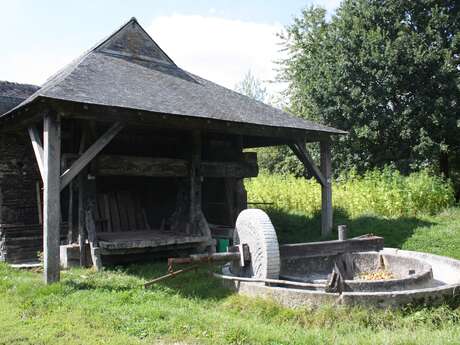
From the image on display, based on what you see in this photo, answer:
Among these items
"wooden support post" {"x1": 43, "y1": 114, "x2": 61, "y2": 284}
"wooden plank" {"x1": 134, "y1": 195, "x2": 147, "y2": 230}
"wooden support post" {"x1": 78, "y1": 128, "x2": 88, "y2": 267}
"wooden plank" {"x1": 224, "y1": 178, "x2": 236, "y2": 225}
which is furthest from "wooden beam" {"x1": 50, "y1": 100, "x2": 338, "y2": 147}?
"wooden plank" {"x1": 134, "y1": 195, "x2": 147, "y2": 230}

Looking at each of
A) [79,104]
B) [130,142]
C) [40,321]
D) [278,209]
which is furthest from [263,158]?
[40,321]

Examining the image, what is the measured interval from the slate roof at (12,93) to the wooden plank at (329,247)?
7.03m

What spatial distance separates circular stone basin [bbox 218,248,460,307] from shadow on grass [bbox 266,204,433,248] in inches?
107

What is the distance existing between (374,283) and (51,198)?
453 cm

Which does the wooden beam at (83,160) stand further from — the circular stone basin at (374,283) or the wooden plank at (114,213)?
the wooden plank at (114,213)

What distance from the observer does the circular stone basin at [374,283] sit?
16.4ft

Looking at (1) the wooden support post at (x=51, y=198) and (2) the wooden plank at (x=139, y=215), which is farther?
(2) the wooden plank at (x=139, y=215)

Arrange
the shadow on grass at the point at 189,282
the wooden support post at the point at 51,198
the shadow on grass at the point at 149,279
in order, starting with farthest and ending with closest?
the wooden support post at the point at 51,198, the shadow on grass at the point at 149,279, the shadow on grass at the point at 189,282

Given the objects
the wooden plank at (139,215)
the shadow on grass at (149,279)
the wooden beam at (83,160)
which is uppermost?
the wooden beam at (83,160)

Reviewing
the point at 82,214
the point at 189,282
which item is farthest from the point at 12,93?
the point at 189,282

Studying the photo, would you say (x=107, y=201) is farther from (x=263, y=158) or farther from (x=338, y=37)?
(x=263, y=158)

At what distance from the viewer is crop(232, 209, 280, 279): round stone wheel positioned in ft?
19.0

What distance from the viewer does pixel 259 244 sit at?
5.97 meters

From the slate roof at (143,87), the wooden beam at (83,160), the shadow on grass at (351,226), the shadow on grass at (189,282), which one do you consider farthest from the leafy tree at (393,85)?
the wooden beam at (83,160)
